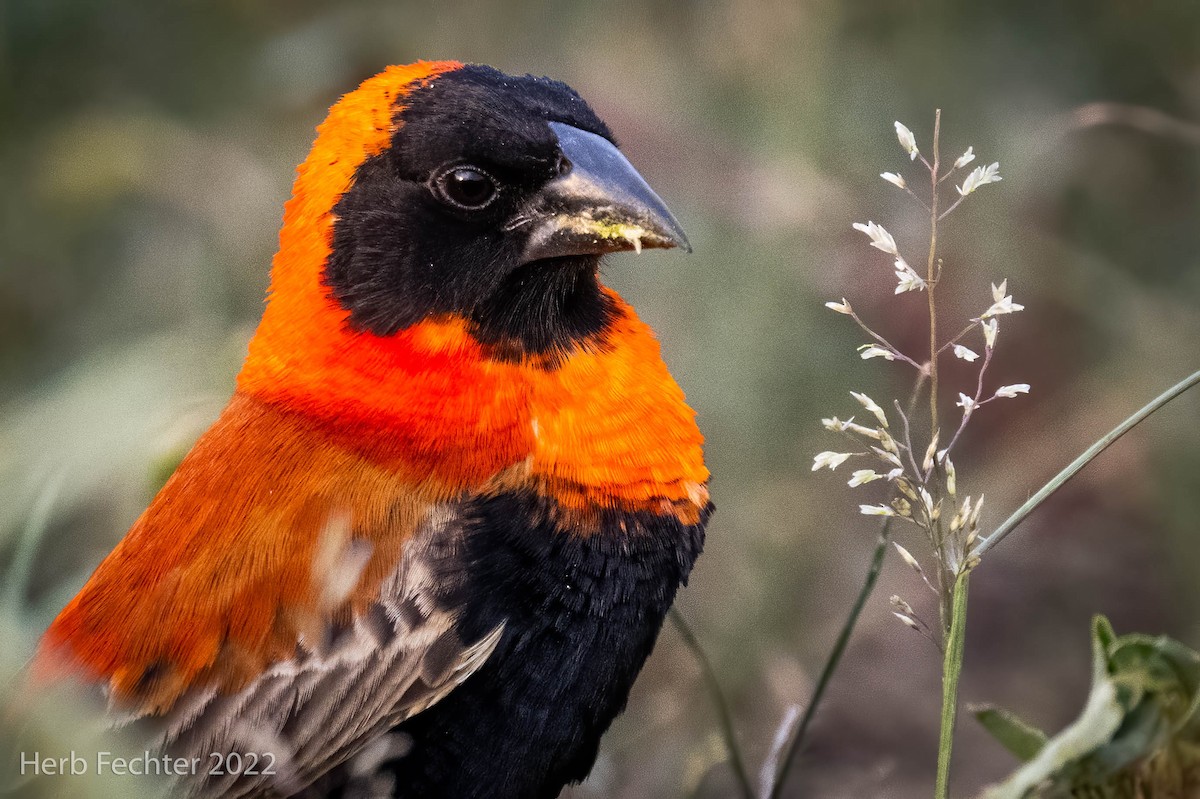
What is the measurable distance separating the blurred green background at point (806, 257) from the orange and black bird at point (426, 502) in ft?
3.15

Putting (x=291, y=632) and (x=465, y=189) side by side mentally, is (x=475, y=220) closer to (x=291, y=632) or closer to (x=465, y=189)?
(x=465, y=189)

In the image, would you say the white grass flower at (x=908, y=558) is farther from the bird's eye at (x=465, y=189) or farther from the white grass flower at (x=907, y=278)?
the bird's eye at (x=465, y=189)

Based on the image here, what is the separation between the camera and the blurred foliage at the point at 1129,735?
5.69 feet

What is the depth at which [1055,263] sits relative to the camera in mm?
4098

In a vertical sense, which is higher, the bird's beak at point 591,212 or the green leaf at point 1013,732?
the bird's beak at point 591,212

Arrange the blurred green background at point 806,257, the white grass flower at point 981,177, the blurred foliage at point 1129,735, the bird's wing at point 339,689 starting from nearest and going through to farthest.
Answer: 1. the blurred foliage at point 1129,735
2. the white grass flower at point 981,177
3. the bird's wing at point 339,689
4. the blurred green background at point 806,257

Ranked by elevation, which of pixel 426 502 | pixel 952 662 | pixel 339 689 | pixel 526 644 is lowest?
pixel 339 689

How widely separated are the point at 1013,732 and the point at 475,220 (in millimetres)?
1412

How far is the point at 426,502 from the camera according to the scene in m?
2.57

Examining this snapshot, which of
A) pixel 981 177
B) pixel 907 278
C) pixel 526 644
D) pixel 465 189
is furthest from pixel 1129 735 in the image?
pixel 465 189

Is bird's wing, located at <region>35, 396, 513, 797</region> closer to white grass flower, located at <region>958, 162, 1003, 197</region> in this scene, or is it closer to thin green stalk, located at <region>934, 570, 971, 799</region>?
thin green stalk, located at <region>934, 570, 971, 799</region>

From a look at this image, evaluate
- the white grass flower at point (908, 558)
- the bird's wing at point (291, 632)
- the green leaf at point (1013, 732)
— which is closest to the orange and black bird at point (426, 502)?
the bird's wing at point (291, 632)

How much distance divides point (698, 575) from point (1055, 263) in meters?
1.42

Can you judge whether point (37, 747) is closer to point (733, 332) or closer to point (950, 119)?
point (733, 332)
